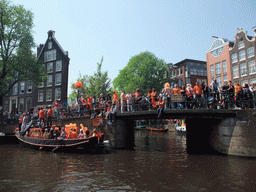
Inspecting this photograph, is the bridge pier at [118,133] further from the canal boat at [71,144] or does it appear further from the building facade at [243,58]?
the building facade at [243,58]

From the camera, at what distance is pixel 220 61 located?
117 feet

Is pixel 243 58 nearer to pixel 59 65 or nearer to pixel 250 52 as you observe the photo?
pixel 250 52

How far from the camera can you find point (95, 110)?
16.1m

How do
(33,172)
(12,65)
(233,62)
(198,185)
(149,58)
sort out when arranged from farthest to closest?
1. (149,58)
2. (233,62)
3. (12,65)
4. (33,172)
5. (198,185)

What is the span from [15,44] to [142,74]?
2011 cm

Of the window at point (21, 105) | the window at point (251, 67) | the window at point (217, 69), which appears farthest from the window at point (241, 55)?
the window at point (21, 105)

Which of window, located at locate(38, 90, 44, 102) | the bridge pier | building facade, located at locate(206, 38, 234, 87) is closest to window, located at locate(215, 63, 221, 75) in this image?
building facade, located at locate(206, 38, 234, 87)

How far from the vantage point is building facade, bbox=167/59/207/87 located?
4672 cm

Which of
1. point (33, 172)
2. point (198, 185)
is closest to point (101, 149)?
point (33, 172)

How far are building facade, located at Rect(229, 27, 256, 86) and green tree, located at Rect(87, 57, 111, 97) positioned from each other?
19.5 metres

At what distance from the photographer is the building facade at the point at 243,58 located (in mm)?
29656

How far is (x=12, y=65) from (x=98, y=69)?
12963 mm

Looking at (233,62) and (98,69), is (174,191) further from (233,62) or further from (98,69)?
(233,62)

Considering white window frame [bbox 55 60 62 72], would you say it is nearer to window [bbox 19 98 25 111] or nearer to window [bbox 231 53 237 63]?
window [bbox 19 98 25 111]
